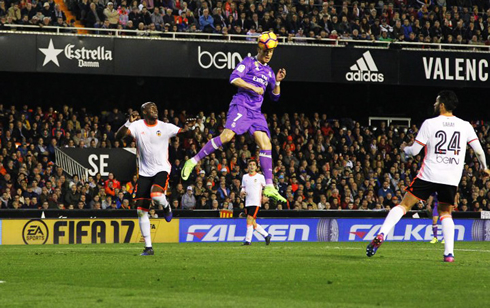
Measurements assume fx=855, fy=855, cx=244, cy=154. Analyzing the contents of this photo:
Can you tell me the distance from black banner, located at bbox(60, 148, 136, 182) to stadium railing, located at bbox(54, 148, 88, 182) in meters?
0.15

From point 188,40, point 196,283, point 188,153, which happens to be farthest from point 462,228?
point 196,283

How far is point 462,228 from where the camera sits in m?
28.5

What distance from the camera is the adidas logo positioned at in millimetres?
33375

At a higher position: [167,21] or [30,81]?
[167,21]

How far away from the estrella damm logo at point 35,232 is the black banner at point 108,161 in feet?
15.4

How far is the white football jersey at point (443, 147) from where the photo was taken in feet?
40.8

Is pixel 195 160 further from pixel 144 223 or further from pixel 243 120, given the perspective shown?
pixel 144 223

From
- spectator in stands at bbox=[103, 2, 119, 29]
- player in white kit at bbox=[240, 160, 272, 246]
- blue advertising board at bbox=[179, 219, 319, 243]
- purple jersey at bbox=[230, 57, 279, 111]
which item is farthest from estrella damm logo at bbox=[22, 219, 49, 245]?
purple jersey at bbox=[230, 57, 279, 111]

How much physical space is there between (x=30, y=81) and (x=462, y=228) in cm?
1723

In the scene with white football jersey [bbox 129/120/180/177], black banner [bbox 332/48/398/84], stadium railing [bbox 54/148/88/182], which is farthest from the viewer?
black banner [bbox 332/48/398/84]

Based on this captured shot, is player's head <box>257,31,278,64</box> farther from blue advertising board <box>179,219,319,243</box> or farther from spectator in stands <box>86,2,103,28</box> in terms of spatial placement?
spectator in stands <box>86,2,103,28</box>

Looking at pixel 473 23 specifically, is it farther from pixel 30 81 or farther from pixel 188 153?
pixel 30 81

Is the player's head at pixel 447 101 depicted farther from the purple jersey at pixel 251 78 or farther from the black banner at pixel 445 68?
the black banner at pixel 445 68

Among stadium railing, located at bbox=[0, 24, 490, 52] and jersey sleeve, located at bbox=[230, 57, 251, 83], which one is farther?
stadium railing, located at bbox=[0, 24, 490, 52]
